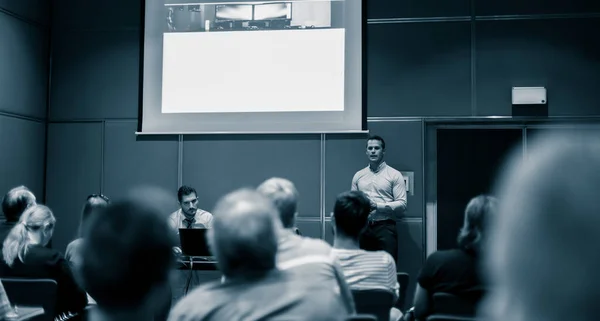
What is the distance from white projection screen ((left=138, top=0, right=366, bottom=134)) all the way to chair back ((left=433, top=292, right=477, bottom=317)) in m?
3.67

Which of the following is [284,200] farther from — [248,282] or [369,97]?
[369,97]

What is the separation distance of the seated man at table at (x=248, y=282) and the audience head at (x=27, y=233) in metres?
1.86

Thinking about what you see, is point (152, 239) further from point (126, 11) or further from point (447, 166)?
point (126, 11)

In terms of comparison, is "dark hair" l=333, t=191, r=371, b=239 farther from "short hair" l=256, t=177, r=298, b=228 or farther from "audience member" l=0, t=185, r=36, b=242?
"audience member" l=0, t=185, r=36, b=242

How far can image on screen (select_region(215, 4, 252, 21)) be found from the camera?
6086 mm

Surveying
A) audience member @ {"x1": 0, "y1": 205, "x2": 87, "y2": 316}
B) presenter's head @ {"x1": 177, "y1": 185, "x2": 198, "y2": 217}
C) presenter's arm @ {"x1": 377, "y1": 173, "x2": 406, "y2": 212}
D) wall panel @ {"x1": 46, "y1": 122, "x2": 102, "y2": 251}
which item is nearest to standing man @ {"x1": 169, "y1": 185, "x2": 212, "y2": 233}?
presenter's head @ {"x1": 177, "y1": 185, "x2": 198, "y2": 217}

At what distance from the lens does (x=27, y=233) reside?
2865mm

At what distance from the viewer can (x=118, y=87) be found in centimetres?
632

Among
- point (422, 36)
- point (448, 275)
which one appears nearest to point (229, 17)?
point (422, 36)

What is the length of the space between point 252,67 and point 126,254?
17.4ft

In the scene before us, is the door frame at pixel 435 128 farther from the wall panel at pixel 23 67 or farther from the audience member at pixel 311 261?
the wall panel at pixel 23 67

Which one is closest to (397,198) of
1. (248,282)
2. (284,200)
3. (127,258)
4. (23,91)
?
(284,200)

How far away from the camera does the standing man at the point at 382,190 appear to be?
17.7ft

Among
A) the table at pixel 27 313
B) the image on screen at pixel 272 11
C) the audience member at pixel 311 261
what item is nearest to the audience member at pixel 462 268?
the audience member at pixel 311 261
